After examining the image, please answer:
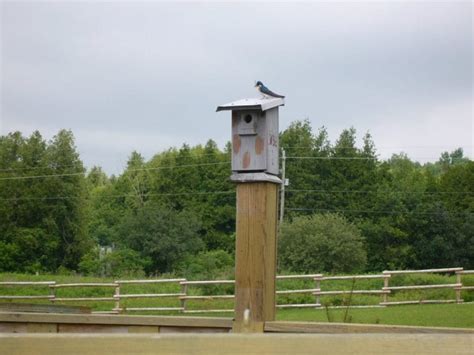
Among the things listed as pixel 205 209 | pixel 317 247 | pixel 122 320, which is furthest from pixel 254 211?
pixel 205 209

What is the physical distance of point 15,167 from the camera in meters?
55.7

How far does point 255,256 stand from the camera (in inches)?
174

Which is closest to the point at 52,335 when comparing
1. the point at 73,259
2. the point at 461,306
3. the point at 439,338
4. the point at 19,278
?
the point at 439,338

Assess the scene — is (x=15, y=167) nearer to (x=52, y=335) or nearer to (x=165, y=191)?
(x=165, y=191)

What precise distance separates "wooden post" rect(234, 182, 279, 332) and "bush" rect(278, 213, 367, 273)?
114 ft

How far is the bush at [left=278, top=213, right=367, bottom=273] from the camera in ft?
130

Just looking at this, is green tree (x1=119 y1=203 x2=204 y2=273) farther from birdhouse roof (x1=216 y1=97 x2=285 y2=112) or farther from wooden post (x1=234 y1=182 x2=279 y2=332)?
wooden post (x1=234 y1=182 x2=279 y2=332)

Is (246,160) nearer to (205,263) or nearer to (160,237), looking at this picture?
(205,263)

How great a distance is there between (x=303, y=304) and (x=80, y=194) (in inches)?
1424

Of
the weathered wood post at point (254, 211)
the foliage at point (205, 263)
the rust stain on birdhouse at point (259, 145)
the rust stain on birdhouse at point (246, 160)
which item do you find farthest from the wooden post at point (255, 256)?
the foliage at point (205, 263)

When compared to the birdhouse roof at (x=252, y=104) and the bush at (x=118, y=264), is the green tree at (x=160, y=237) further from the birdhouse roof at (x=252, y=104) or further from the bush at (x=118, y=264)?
the birdhouse roof at (x=252, y=104)

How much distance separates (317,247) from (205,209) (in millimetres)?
21570

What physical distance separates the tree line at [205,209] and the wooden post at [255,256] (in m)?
39.0

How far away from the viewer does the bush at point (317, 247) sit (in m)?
39.5
